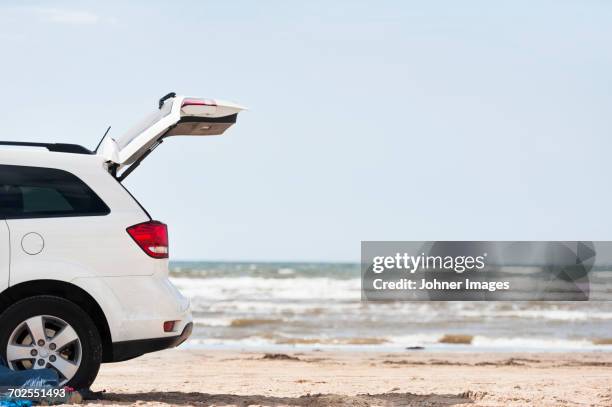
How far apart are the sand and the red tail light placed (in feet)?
3.77

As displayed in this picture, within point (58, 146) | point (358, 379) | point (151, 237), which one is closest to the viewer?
point (151, 237)

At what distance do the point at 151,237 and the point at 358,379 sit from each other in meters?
4.97

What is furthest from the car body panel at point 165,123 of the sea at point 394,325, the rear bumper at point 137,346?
the sea at point 394,325

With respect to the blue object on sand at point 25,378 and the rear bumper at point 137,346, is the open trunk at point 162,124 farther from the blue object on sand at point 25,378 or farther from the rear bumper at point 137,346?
the blue object on sand at point 25,378

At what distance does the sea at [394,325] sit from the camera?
18141mm

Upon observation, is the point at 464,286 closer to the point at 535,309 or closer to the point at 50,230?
the point at 535,309

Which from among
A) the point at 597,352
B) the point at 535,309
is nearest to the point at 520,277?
the point at 535,309

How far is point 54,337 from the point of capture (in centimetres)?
693

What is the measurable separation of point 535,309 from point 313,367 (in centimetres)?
1367

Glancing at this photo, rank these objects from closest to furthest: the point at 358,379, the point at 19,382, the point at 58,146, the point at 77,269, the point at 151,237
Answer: the point at 19,382
the point at 77,269
the point at 151,237
the point at 58,146
the point at 358,379

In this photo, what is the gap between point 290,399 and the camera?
8.49 metres

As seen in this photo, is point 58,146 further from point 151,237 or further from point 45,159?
point 151,237

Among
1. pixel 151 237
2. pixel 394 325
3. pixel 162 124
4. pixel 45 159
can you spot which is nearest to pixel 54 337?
pixel 151 237

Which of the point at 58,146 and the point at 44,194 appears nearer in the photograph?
the point at 44,194
